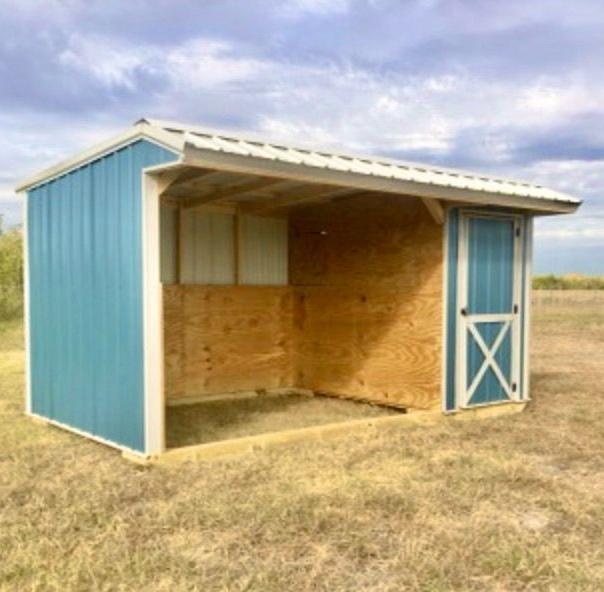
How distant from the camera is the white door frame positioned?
24.6ft

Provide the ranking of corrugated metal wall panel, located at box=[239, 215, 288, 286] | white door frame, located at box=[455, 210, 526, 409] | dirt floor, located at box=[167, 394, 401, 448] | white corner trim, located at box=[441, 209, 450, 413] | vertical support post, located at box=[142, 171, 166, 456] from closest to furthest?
vertical support post, located at box=[142, 171, 166, 456]
dirt floor, located at box=[167, 394, 401, 448]
white corner trim, located at box=[441, 209, 450, 413]
white door frame, located at box=[455, 210, 526, 409]
corrugated metal wall panel, located at box=[239, 215, 288, 286]

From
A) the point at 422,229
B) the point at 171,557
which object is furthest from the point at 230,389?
the point at 171,557

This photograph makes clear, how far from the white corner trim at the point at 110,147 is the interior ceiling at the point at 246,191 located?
56 cm

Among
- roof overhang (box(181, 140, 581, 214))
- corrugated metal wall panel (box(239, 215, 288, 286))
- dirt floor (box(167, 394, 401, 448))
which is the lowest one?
dirt floor (box(167, 394, 401, 448))

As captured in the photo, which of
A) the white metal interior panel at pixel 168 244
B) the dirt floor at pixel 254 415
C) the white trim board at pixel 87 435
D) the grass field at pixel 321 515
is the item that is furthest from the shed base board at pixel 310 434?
the white metal interior panel at pixel 168 244

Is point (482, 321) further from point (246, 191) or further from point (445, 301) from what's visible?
point (246, 191)

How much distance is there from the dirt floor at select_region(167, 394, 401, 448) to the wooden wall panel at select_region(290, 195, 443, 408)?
35cm

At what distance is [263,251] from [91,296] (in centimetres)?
330

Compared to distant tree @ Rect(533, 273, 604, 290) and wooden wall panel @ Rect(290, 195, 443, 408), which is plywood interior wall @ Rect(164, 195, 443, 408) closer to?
wooden wall panel @ Rect(290, 195, 443, 408)

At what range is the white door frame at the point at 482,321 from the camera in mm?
7496

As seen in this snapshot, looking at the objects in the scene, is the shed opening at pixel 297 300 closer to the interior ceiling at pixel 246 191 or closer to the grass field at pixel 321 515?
the interior ceiling at pixel 246 191

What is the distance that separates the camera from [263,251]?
934cm

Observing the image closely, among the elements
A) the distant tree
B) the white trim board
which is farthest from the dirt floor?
the distant tree

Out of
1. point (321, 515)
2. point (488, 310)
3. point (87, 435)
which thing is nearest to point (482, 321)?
point (488, 310)
